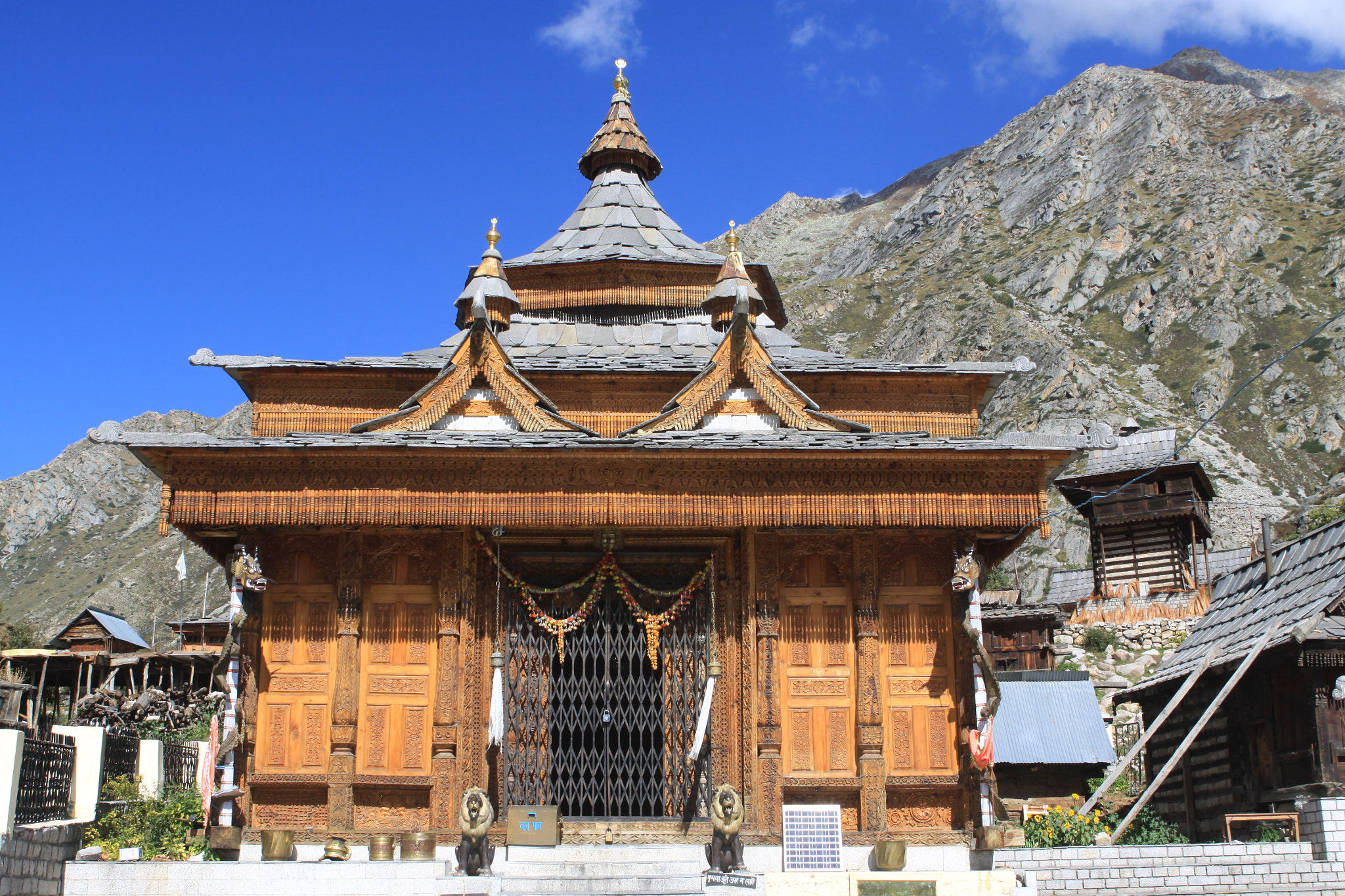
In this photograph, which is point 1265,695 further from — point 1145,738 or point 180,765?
point 180,765

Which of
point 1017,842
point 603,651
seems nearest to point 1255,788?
point 1017,842

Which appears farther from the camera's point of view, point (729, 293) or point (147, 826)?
point (729, 293)

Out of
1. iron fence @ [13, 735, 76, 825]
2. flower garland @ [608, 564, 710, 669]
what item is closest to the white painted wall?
iron fence @ [13, 735, 76, 825]

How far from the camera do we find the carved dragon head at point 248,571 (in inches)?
487

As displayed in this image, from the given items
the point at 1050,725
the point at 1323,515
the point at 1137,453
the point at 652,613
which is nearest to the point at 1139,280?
the point at 1323,515

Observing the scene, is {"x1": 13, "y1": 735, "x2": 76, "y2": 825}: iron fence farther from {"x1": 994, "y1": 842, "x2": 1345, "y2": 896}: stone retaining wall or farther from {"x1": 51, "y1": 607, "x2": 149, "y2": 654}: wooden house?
Answer: {"x1": 51, "y1": 607, "x2": 149, "y2": 654}: wooden house

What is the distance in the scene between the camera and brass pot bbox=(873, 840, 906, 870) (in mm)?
11789

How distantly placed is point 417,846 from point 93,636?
3418cm

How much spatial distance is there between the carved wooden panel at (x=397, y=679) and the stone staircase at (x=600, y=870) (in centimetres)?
151

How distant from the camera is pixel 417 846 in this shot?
38.7 feet

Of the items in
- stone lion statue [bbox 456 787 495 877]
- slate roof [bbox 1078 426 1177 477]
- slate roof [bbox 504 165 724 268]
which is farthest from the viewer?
slate roof [bbox 1078 426 1177 477]

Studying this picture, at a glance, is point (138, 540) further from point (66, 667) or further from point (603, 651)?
point (603, 651)

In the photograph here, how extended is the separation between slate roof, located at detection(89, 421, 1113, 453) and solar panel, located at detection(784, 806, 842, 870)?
4001 millimetres

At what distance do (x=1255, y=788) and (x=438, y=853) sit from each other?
Answer: 11.6 m
